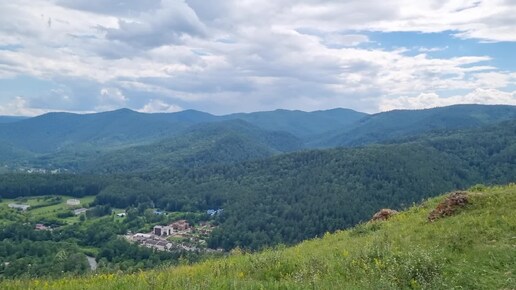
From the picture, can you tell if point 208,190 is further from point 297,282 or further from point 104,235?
point 297,282

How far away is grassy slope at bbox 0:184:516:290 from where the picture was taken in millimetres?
8781

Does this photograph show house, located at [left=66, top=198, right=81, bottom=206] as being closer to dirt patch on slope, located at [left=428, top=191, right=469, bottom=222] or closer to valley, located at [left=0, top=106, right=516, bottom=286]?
valley, located at [left=0, top=106, right=516, bottom=286]

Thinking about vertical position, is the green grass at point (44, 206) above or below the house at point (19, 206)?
below

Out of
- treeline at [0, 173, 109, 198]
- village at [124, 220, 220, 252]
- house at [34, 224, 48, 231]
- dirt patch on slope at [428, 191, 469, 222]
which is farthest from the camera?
treeline at [0, 173, 109, 198]

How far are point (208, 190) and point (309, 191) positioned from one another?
1994 inches

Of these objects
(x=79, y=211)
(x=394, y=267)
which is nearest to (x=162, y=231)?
(x=79, y=211)

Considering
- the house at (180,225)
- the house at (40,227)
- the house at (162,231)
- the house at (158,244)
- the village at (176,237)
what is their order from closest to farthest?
the house at (158,244) < the village at (176,237) < the house at (40,227) < the house at (162,231) < the house at (180,225)

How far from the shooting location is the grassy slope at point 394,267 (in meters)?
8.78

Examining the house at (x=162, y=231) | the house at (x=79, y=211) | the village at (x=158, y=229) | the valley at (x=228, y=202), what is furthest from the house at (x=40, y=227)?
the house at (x=162, y=231)

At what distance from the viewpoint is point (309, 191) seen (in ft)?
505

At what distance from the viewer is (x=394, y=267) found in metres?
9.62

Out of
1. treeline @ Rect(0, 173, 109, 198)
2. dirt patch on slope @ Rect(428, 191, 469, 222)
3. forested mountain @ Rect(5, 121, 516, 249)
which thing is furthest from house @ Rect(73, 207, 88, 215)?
dirt patch on slope @ Rect(428, 191, 469, 222)

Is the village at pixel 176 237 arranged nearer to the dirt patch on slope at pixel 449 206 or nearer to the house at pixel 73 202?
the house at pixel 73 202

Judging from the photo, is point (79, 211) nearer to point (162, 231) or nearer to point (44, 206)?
point (44, 206)
